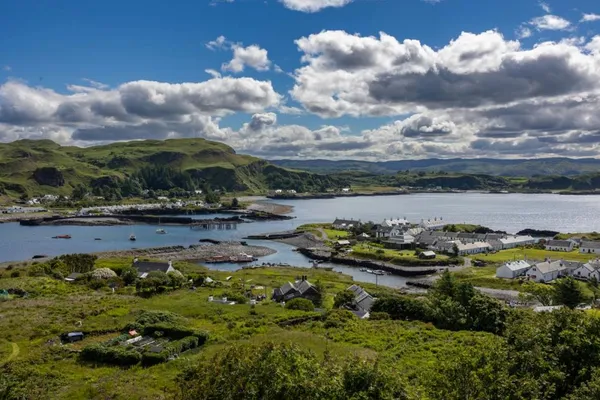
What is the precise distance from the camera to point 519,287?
54.2 m

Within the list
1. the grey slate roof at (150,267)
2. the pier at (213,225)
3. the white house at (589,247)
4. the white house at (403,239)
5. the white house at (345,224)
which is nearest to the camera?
the grey slate roof at (150,267)

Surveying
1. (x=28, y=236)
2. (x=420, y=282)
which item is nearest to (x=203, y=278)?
(x=420, y=282)

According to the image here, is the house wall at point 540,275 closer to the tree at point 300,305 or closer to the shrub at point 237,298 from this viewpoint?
the tree at point 300,305

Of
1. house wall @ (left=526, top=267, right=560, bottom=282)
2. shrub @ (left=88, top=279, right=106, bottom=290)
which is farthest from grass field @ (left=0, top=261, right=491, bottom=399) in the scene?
house wall @ (left=526, top=267, right=560, bottom=282)

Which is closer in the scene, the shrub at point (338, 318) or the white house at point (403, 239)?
the shrub at point (338, 318)

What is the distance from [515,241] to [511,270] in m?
31.4

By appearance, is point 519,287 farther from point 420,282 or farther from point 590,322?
point 590,322

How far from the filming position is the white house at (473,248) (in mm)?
78969

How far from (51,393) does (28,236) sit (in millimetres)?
104280

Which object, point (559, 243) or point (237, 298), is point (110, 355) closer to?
point (237, 298)

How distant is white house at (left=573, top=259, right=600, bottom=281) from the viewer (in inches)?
2301

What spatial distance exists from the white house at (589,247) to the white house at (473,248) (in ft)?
48.1

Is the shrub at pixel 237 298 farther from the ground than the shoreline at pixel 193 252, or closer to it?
farther from the ground

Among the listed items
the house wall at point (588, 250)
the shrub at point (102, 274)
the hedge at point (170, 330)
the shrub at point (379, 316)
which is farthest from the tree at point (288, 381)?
the house wall at point (588, 250)
